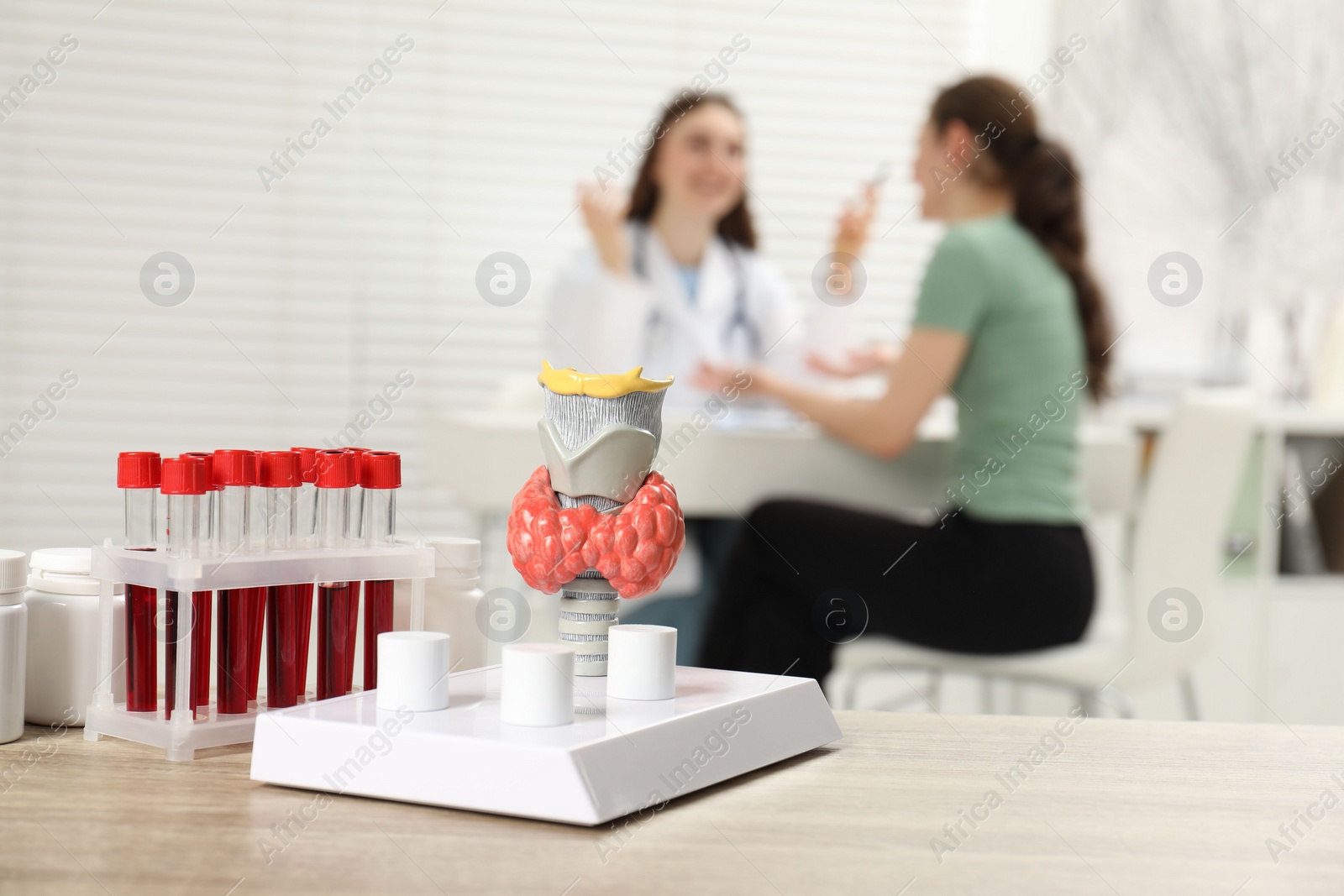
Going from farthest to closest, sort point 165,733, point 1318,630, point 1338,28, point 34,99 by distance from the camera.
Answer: point 1338,28, point 34,99, point 1318,630, point 165,733

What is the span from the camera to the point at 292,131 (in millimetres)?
2553

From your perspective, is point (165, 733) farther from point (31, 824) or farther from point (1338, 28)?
point (1338, 28)

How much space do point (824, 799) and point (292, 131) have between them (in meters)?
2.33

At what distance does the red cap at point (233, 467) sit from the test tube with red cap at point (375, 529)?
7 cm

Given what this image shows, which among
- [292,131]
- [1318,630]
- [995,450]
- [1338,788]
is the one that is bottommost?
[1318,630]

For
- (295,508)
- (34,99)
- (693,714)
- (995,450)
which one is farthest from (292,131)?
(693,714)

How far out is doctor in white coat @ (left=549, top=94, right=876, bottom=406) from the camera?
222 centimetres

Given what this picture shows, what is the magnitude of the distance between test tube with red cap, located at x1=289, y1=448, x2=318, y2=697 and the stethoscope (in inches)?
64.1

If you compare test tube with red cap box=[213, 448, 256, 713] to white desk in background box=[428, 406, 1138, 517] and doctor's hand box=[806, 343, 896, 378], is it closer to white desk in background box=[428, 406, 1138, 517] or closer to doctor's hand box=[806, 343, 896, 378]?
white desk in background box=[428, 406, 1138, 517]

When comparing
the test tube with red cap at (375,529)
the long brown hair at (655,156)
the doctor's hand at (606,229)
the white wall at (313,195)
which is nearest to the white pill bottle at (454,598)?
the test tube with red cap at (375,529)

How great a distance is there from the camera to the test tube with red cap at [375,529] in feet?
2.20

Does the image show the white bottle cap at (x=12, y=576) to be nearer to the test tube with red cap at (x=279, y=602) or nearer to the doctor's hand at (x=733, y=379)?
the test tube with red cap at (x=279, y=602)

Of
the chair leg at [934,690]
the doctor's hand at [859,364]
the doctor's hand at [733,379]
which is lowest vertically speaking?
the chair leg at [934,690]

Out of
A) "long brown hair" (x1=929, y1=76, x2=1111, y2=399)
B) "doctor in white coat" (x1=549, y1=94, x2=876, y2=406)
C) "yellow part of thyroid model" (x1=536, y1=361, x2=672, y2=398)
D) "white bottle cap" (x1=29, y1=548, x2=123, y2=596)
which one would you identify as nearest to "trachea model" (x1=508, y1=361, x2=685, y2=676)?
"yellow part of thyroid model" (x1=536, y1=361, x2=672, y2=398)
